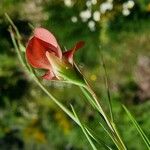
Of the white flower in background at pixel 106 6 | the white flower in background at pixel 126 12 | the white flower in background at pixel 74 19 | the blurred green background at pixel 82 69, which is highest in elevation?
the white flower in background at pixel 106 6

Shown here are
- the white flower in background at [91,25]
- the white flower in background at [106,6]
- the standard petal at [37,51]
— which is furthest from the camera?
the white flower in background at [91,25]

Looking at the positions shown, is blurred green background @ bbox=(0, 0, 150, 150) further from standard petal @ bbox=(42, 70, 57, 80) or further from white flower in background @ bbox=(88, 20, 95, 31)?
standard petal @ bbox=(42, 70, 57, 80)

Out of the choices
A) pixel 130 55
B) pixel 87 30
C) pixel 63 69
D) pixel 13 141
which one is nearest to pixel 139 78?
pixel 130 55

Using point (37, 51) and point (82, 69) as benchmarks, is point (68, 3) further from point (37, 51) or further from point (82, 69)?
point (37, 51)

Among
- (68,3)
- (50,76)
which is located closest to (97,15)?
(68,3)

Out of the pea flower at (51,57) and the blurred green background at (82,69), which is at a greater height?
the pea flower at (51,57)

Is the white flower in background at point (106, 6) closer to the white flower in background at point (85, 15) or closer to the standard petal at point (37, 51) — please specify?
the white flower in background at point (85, 15)

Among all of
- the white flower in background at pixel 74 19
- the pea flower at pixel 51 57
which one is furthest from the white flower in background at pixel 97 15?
the pea flower at pixel 51 57
